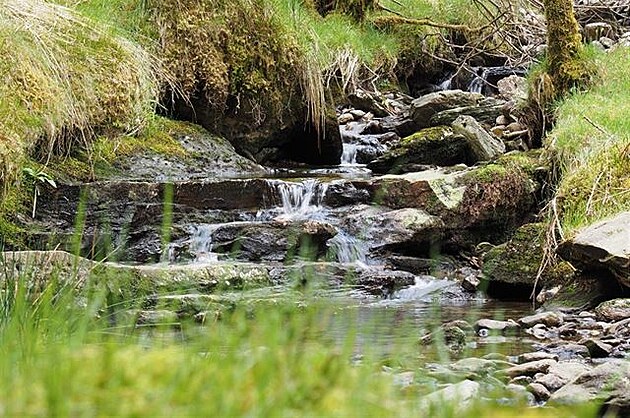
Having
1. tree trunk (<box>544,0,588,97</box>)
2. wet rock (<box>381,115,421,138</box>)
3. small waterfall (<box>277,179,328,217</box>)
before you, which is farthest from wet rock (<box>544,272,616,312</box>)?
wet rock (<box>381,115,421,138</box>)

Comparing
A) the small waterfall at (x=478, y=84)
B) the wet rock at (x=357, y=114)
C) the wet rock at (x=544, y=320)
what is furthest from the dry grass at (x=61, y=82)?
the small waterfall at (x=478, y=84)

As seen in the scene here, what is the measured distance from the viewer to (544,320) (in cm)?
491

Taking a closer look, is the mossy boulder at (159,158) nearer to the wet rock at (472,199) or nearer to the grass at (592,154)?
the wet rock at (472,199)

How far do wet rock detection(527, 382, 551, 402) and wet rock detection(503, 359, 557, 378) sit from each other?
22 cm

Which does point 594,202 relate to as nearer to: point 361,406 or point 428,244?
point 428,244

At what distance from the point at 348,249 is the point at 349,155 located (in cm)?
325

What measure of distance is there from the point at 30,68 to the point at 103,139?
4.59ft

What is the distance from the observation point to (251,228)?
6.61m

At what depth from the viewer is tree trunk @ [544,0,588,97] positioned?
8.36 meters

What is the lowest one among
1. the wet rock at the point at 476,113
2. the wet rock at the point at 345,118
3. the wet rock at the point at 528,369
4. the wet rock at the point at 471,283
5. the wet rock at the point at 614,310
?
the wet rock at the point at 471,283

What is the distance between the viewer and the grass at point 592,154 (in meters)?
5.64

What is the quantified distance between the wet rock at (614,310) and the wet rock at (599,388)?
1.67 meters

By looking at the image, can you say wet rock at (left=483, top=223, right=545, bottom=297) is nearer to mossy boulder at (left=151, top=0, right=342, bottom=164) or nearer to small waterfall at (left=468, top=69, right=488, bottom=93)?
mossy boulder at (left=151, top=0, right=342, bottom=164)

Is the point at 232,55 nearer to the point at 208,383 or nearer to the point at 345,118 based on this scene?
the point at 345,118
